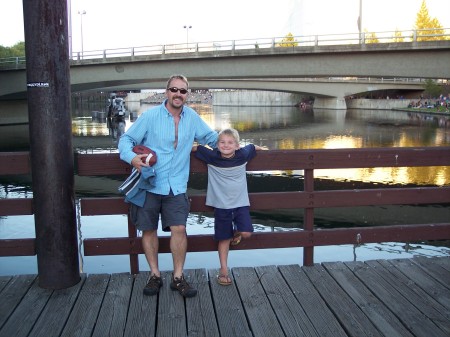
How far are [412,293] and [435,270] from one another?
68 centimetres

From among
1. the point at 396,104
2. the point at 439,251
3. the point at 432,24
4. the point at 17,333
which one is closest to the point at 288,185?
the point at 439,251

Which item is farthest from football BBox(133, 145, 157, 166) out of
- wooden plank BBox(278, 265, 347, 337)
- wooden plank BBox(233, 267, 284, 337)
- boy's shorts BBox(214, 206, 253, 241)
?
wooden plank BBox(278, 265, 347, 337)

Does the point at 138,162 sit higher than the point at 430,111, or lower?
higher

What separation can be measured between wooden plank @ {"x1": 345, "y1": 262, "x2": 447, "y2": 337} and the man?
1.49 meters

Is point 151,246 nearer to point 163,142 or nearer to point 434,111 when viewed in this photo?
point 163,142

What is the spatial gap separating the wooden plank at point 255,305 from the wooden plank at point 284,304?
42 mm

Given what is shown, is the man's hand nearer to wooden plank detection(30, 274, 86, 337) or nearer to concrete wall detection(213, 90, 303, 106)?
wooden plank detection(30, 274, 86, 337)

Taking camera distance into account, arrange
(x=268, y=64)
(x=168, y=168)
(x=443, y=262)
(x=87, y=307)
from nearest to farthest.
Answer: (x=87, y=307)
(x=168, y=168)
(x=443, y=262)
(x=268, y=64)

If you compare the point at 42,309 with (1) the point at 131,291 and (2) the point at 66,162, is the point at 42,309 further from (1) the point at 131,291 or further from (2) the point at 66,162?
(2) the point at 66,162

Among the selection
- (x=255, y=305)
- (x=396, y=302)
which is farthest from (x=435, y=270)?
(x=255, y=305)

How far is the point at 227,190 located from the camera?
14.5 feet

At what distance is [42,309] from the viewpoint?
3928mm

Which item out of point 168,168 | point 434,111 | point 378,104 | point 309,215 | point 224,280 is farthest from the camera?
point 378,104

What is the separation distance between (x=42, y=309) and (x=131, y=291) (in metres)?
0.71
